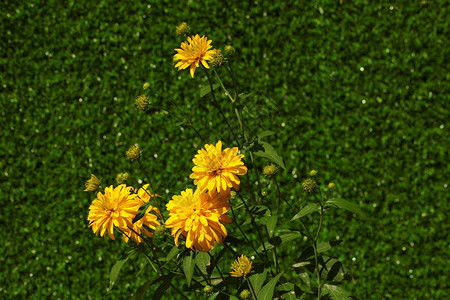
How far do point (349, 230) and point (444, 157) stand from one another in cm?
71

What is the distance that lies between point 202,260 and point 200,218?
26 centimetres

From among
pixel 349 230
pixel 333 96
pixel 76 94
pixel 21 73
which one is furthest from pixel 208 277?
pixel 21 73

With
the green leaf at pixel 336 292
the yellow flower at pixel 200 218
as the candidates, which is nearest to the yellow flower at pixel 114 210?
the yellow flower at pixel 200 218

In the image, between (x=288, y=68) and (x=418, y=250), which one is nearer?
(x=418, y=250)

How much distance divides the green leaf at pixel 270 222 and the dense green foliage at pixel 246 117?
1.57m

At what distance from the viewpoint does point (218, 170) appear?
129 cm

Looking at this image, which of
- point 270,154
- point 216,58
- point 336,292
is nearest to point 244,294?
point 336,292

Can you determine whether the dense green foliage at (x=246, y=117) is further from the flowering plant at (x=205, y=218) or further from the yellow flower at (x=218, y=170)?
the yellow flower at (x=218, y=170)

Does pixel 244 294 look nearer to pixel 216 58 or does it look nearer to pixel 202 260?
pixel 202 260

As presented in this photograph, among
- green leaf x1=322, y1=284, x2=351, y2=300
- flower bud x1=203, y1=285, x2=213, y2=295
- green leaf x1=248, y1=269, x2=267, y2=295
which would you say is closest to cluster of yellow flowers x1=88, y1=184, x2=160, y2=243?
flower bud x1=203, y1=285, x2=213, y2=295

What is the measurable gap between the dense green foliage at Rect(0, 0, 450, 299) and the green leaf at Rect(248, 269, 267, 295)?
157 cm

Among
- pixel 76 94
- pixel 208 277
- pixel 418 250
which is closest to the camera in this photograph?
pixel 208 277

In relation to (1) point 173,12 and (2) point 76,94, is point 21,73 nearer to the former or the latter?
(2) point 76,94

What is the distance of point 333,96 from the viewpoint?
316cm
